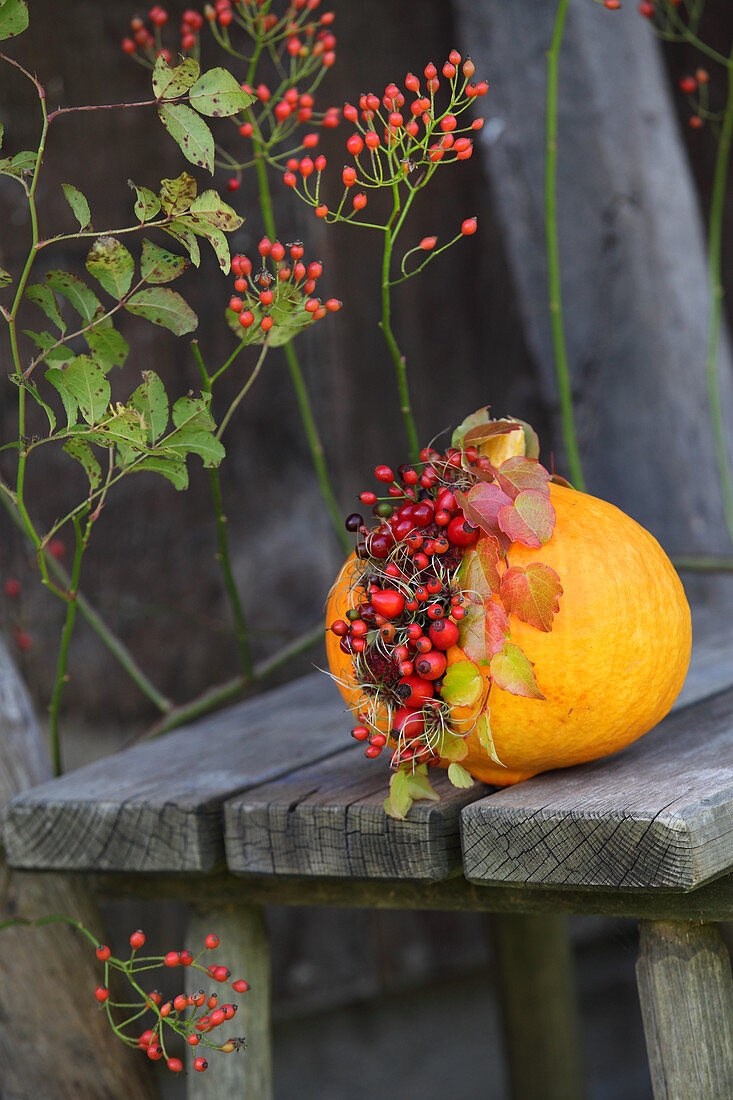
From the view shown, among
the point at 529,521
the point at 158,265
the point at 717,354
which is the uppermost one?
the point at 158,265

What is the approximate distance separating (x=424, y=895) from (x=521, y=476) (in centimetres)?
40

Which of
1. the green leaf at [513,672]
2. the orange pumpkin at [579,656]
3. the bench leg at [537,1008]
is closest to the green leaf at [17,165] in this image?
the orange pumpkin at [579,656]

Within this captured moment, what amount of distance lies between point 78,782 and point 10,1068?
33 cm

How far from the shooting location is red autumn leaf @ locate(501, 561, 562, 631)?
2.68ft

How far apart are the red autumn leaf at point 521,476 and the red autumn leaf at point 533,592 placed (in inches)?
2.2

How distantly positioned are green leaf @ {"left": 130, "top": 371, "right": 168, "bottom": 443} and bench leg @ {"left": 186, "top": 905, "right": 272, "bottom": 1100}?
0.52 meters

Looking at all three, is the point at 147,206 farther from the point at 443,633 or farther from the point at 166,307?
the point at 443,633

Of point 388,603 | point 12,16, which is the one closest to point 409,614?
point 388,603

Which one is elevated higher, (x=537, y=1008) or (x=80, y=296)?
(x=80, y=296)

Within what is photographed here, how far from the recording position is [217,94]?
79 cm

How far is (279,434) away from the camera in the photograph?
1827 millimetres

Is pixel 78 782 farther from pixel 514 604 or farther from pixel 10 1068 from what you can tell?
pixel 514 604

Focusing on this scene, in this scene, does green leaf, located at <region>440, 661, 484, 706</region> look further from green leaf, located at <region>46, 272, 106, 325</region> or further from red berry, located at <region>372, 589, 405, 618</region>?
green leaf, located at <region>46, 272, 106, 325</region>

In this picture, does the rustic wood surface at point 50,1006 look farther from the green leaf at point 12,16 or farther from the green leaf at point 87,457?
the green leaf at point 12,16
